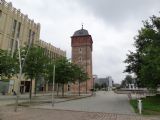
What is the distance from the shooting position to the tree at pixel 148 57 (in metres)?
25.3

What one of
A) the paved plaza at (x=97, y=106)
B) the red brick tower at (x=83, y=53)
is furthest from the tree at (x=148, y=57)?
the red brick tower at (x=83, y=53)

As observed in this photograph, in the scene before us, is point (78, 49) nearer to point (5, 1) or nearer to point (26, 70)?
point (5, 1)

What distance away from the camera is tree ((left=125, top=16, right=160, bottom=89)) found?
25.3 metres

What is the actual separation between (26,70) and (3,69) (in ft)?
35.8

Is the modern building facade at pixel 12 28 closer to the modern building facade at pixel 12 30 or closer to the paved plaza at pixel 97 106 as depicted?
the modern building facade at pixel 12 30

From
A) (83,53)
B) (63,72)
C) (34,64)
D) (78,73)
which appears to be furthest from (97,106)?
(83,53)

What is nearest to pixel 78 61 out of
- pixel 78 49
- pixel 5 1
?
pixel 78 49

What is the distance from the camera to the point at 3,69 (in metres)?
19.1

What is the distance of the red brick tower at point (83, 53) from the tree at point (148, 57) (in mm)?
45917

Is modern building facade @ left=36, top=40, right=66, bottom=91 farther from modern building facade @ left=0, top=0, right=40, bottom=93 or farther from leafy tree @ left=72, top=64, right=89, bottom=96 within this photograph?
leafy tree @ left=72, top=64, right=89, bottom=96

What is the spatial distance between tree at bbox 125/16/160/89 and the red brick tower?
4592 centimetres

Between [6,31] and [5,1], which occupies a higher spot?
[5,1]

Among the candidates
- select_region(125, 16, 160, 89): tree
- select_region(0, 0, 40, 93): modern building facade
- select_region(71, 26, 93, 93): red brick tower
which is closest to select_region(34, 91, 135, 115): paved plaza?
select_region(125, 16, 160, 89): tree

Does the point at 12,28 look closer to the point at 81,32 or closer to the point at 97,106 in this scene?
the point at 97,106
